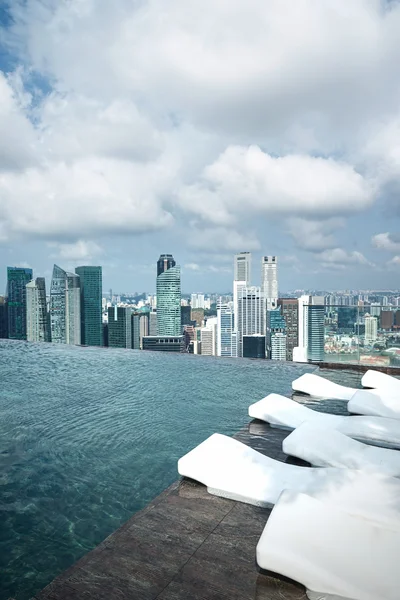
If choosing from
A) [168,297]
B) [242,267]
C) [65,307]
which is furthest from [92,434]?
[242,267]

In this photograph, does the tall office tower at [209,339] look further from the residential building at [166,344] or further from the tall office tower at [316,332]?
the tall office tower at [316,332]

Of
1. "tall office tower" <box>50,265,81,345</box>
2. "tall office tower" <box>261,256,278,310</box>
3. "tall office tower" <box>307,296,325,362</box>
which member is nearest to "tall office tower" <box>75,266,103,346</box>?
"tall office tower" <box>50,265,81,345</box>

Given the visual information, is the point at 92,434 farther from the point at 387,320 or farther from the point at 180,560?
the point at 387,320

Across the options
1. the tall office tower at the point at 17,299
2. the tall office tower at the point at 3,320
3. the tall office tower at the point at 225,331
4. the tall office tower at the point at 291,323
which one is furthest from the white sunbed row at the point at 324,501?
the tall office tower at the point at 3,320

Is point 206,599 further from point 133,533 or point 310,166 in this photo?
point 310,166

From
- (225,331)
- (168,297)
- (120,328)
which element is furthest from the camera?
(168,297)
